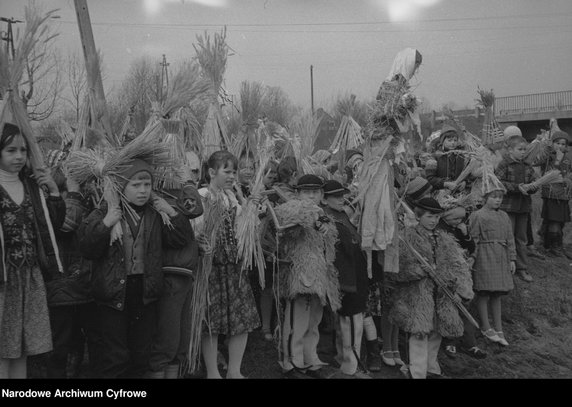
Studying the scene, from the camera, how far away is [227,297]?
3256 millimetres

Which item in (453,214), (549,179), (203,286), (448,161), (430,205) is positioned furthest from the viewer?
(549,179)

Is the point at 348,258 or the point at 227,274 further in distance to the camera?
the point at 348,258

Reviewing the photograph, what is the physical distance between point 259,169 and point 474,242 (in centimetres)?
236

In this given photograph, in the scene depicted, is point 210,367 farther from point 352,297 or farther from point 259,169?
point 259,169

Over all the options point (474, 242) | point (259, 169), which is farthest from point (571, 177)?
point (259, 169)

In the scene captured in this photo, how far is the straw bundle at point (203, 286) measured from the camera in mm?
3164

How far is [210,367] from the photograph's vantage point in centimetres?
328

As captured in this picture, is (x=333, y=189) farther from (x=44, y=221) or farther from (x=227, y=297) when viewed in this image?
(x=44, y=221)

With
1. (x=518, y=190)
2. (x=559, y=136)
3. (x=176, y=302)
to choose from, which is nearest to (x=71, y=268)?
(x=176, y=302)

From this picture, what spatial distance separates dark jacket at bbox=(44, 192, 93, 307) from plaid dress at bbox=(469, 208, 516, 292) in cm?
363

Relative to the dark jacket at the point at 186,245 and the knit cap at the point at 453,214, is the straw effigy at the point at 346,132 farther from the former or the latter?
the dark jacket at the point at 186,245

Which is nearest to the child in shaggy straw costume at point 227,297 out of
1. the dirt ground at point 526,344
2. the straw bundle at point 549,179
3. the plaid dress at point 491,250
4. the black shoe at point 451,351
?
the dirt ground at point 526,344

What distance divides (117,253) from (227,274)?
81cm

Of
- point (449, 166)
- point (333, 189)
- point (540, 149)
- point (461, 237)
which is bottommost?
point (461, 237)
